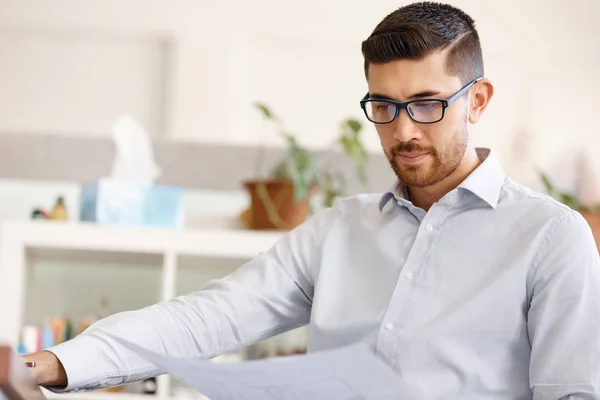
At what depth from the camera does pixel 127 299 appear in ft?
10.8

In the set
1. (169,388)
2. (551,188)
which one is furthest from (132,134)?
(551,188)

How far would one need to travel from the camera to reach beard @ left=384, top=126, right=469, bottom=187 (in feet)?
4.56

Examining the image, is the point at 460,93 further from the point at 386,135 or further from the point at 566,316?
the point at 566,316

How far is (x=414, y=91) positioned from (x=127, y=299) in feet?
7.01

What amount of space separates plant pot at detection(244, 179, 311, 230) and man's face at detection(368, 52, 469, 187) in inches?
63.2

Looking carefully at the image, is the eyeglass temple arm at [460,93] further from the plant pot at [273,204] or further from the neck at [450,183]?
the plant pot at [273,204]

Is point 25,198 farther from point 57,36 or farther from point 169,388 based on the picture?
point 57,36

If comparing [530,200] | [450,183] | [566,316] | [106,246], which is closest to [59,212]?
[106,246]

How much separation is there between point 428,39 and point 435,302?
38 cm

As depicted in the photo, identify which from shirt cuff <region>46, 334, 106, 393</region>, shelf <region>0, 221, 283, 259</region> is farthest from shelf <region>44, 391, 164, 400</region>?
shirt cuff <region>46, 334, 106, 393</region>

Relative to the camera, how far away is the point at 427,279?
138 cm

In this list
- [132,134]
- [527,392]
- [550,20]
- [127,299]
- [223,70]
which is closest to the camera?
[527,392]

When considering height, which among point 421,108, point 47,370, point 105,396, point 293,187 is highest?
point 421,108

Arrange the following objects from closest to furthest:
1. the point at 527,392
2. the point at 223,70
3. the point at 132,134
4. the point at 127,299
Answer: the point at 527,392
the point at 132,134
the point at 127,299
the point at 223,70
